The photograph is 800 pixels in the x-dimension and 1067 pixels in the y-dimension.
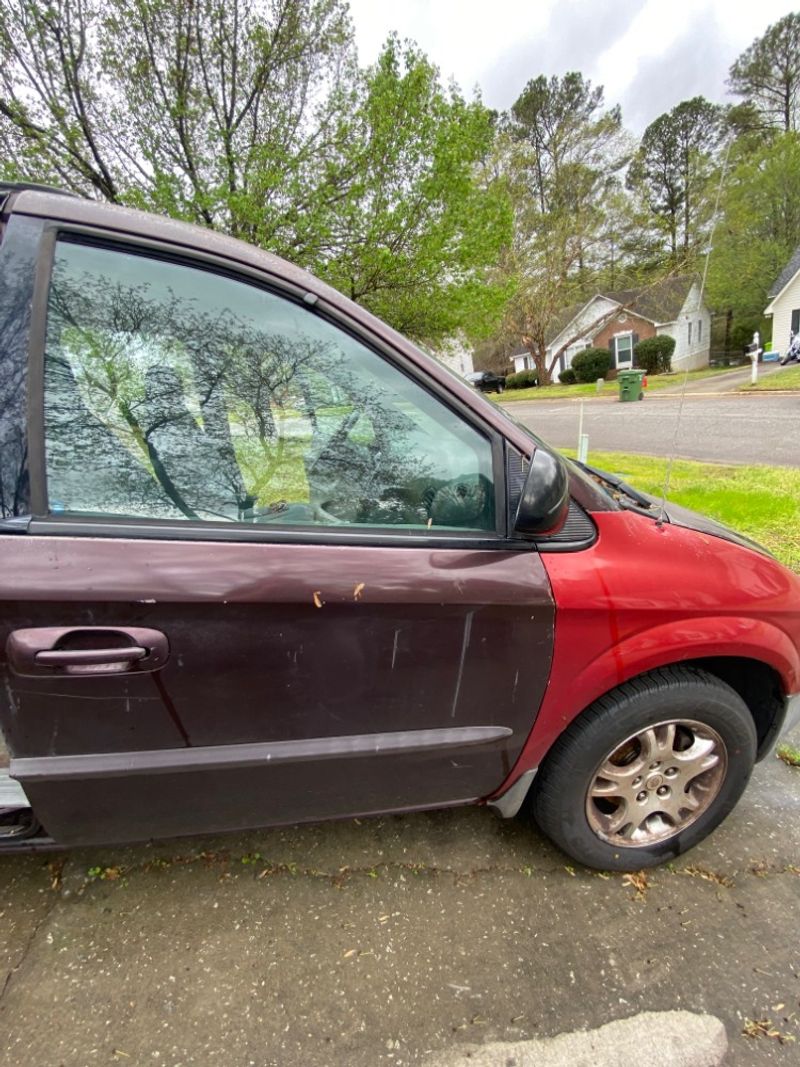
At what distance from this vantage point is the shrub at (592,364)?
108 ft

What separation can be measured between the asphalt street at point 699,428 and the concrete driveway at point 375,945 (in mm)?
6669

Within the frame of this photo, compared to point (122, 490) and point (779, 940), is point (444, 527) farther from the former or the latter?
point (779, 940)

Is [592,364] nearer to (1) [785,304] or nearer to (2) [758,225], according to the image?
(1) [785,304]

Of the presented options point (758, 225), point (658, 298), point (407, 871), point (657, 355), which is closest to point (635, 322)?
point (658, 298)

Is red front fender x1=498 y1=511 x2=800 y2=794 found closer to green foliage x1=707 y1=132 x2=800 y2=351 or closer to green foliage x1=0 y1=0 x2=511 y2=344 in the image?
green foliage x1=0 y1=0 x2=511 y2=344

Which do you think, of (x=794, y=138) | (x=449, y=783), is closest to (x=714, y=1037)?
(x=449, y=783)

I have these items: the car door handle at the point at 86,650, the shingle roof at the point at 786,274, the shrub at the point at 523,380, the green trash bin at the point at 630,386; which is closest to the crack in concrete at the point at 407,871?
the car door handle at the point at 86,650

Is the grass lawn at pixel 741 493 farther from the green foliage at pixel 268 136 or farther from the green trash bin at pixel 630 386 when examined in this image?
the green trash bin at pixel 630 386

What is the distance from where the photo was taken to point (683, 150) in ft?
123

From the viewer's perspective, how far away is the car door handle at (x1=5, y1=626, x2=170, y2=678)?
47.6 inches

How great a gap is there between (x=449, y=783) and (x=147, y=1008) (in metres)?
1.01

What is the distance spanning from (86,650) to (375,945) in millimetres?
1236

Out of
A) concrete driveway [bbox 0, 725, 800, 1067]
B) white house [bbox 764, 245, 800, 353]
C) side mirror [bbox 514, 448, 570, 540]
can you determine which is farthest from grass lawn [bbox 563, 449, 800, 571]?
white house [bbox 764, 245, 800, 353]

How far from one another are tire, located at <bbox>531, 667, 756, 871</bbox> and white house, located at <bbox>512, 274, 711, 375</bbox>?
33.5 metres
